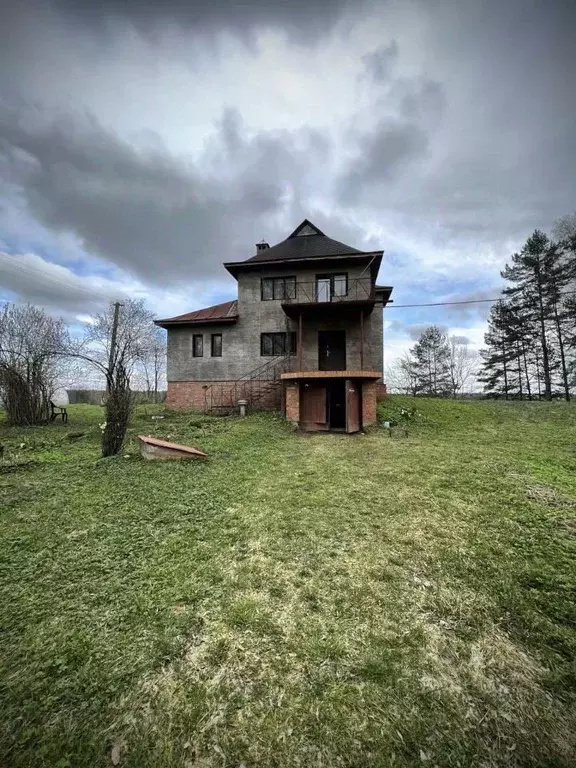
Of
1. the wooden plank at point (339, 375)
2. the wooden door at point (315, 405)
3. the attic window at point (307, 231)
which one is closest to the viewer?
the wooden plank at point (339, 375)

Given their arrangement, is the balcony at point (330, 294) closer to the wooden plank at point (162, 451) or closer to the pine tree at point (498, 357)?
the wooden plank at point (162, 451)

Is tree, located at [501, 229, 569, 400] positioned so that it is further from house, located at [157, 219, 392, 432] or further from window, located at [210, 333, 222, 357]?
window, located at [210, 333, 222, 357]

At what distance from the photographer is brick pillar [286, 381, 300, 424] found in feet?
42.7

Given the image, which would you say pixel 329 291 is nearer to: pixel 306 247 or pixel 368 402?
pixel 306 247

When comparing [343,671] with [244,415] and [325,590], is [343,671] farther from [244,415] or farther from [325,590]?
[244,415]

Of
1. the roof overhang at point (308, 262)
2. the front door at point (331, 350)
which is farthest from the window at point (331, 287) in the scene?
the front door at point (331, 350)

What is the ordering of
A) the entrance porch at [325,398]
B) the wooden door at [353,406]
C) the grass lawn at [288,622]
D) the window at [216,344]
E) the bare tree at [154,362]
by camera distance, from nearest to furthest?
the grass lawn at [288,622]
the entrance porch at [325,398]
the wooden door at [353,406]
the window at [216,344]
the bare tree at [154,362]

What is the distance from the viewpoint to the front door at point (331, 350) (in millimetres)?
16078

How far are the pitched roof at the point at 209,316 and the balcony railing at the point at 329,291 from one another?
2.77 m

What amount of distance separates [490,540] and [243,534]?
3.24m

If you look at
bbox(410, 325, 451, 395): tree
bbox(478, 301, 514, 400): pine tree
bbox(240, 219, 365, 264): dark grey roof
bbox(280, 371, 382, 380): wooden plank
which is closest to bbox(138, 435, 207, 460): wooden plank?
bbox(280, 371, 382, 380): wooden plank

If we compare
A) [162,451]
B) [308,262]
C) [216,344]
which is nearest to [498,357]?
[308,262]

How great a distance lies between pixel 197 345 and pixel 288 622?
15.3 meters

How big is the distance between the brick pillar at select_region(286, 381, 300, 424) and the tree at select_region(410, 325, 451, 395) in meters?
25.8
